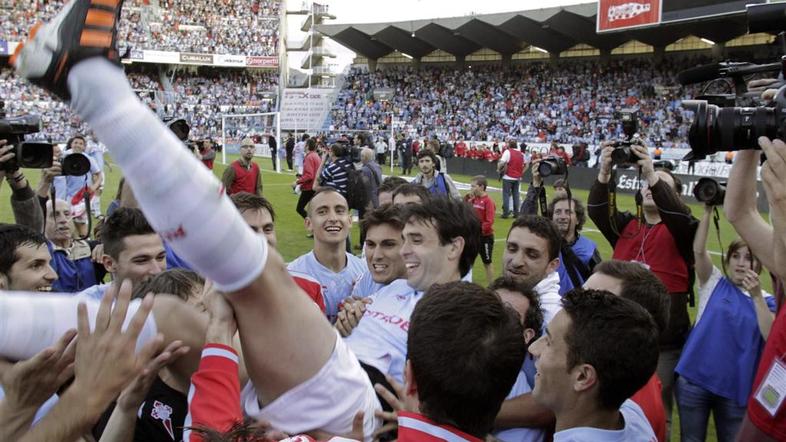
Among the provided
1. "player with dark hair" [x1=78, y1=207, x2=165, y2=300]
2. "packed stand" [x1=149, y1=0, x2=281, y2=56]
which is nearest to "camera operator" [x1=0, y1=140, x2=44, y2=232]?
"player with dark hair" [x1=78, y1=207, x2=165, y2=300]

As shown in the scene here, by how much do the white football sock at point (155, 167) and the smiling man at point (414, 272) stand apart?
1276mm

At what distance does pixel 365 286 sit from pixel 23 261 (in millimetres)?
1867

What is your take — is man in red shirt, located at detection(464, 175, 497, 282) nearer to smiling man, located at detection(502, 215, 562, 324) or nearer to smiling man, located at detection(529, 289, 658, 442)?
smiling man, located at detection(502, 215, 562, 324)

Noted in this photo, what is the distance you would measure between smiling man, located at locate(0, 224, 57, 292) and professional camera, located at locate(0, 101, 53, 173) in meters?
0.61

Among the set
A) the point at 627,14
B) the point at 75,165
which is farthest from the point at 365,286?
the point at 627,14

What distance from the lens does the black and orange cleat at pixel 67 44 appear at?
4.25 ft

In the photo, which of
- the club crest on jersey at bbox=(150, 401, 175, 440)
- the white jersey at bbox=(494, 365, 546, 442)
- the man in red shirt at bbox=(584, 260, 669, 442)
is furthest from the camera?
the man in red shirt at bbox=(584, 260, 669, 442)

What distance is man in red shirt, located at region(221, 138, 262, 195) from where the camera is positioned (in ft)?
34.7

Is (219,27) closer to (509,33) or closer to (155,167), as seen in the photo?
(509,33)

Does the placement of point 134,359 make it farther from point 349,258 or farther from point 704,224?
point 704,224

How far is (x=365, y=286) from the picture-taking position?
4.05m

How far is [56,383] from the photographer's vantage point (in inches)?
66.5

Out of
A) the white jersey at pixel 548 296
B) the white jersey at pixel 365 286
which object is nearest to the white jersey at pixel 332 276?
the white jersey at pixel 365 286

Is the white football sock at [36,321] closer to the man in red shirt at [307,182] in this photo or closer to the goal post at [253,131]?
the man in red shirt at [307,182]
